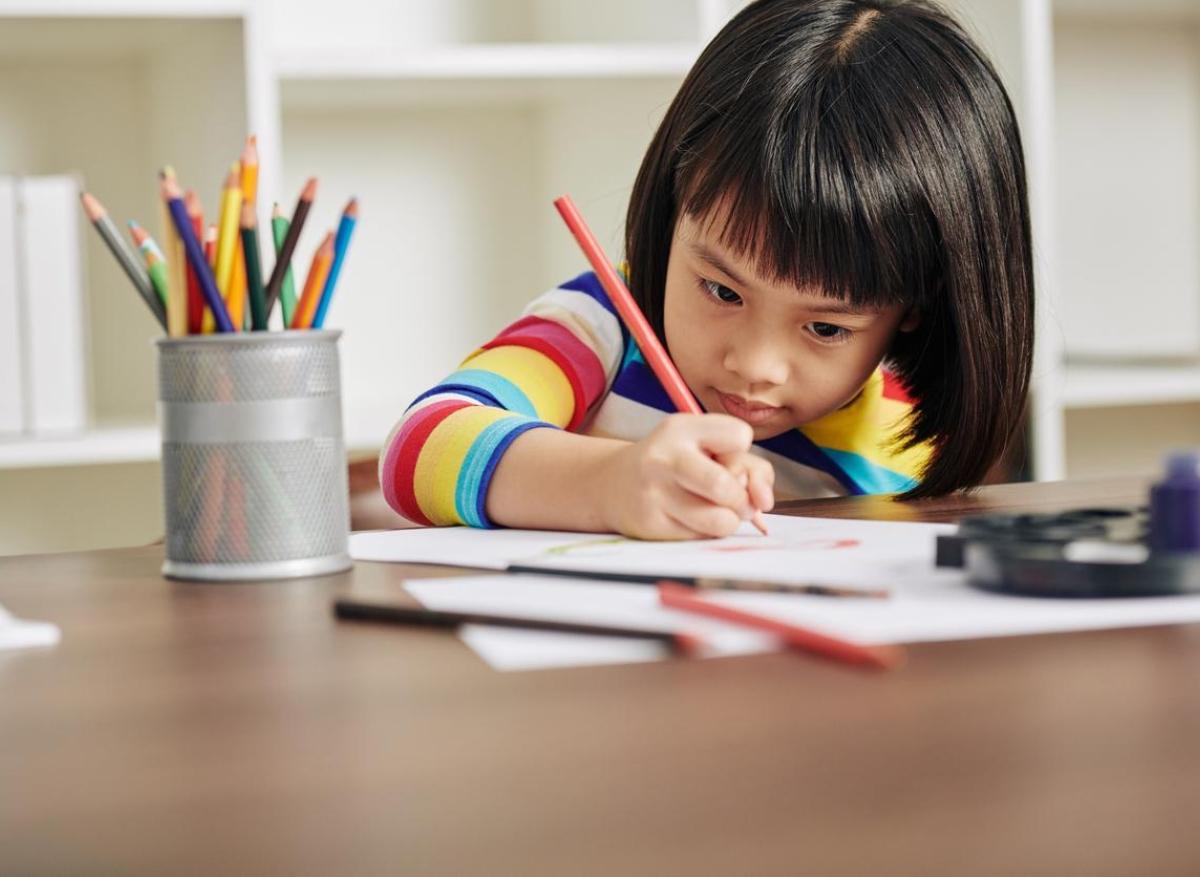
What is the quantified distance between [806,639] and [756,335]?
575 millimetres

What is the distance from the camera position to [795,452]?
1.17m

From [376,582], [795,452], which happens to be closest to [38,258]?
[795,452]

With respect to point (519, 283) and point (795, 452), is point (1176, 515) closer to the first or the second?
point (795, 452)

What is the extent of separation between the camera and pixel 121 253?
0.63 metres

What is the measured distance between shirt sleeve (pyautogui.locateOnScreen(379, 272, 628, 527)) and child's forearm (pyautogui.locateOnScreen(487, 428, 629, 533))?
0.01 meters

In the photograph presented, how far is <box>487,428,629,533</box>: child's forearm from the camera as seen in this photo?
0.74 meters

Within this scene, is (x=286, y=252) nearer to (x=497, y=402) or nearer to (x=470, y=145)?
(x=497, y=402)

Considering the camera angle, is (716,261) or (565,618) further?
(716,261)

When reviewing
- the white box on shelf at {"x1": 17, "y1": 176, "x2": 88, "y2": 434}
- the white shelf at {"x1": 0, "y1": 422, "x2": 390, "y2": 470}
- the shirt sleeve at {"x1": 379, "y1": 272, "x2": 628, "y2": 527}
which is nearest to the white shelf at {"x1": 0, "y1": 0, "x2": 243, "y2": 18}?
the white box on shelf at {"x1": 17, "y1": 176, "x2": 88, "y2": 434}

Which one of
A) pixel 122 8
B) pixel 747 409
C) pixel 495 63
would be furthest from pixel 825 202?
pixel 122 8

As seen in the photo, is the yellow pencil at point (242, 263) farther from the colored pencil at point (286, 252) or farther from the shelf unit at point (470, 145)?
the shelf unit at point (470, 145)

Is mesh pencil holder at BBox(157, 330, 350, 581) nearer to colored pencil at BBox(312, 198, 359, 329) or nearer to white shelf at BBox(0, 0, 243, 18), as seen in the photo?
colored pencil at BBox(312, 198, 359, 329)

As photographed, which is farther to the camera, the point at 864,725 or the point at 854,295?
the point at 854,295

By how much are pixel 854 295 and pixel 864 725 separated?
2.13 feet
